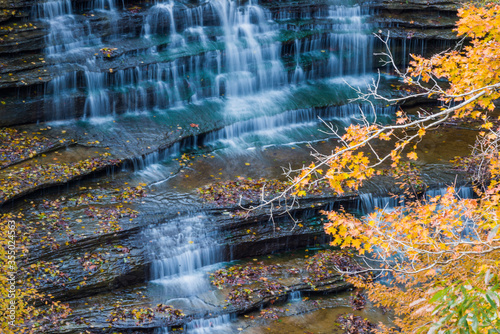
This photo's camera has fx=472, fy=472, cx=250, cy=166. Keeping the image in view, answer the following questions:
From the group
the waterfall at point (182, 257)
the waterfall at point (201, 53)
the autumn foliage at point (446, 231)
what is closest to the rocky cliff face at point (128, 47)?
the waterfall at point (201, 53)

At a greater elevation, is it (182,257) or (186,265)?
(182,257)

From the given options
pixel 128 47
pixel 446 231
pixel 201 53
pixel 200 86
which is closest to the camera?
pixel 446 231

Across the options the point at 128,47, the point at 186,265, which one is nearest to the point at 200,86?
the point at 128,47

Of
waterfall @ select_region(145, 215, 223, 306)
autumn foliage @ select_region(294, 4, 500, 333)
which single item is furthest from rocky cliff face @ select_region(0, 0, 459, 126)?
autumn foliage @ select_region(294, 4, 500, 333)

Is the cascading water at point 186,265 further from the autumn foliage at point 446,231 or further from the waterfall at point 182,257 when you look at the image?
the autumn foliage at point 446,231

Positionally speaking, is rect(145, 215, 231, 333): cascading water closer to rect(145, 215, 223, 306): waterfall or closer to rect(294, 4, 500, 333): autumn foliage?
rect(145, 215, 223, 306): waterfall

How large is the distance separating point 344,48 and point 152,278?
11.4m

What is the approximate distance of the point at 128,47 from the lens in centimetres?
1385

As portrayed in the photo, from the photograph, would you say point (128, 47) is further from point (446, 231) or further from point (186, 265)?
point (446, 231)

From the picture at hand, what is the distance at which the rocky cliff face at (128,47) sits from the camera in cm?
1237

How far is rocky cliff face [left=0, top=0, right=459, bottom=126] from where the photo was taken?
12367 millimetres

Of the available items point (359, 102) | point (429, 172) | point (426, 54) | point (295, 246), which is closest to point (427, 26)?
point (426, 54)

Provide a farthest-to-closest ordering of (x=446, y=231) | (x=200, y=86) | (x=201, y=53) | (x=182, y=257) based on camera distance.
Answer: (x=201, y=53)
(x=200, y=86)
(x=182, y=257)
(x=446, y=231)

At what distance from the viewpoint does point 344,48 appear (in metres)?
17.0
